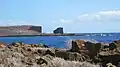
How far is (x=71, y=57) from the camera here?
1902 cm

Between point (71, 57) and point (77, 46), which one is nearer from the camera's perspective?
point (71, 57)

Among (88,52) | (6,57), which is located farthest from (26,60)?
(88,52)

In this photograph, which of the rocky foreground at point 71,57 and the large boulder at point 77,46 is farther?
the large boulder at point 77,46

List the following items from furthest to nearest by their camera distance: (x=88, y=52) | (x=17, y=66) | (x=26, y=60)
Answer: (x=88, y=52) < (x=26, y=60) < (x=17, y=66)

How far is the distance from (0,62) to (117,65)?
→ 17.0ft

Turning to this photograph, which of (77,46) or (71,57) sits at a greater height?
(77,46)

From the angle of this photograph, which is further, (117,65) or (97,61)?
(97,61)

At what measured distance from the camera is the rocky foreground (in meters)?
15.7

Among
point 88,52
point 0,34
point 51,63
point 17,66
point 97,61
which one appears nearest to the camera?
point 17,66

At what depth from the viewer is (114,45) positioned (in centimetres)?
2156

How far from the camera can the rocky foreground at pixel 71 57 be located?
15.7 m

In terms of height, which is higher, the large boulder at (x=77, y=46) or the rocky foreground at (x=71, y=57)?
the large boulder at (x=77, y=46)

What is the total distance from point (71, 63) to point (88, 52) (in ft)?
14.6

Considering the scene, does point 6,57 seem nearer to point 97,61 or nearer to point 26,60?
point 26,60
